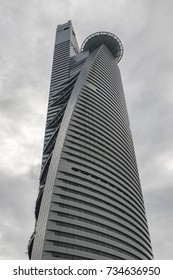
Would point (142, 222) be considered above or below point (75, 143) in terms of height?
below

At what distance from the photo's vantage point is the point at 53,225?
80.5 meters

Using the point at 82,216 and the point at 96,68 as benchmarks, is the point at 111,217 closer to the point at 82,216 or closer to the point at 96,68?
the point at 82,216

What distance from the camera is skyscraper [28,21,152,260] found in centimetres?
8203

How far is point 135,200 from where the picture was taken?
121m

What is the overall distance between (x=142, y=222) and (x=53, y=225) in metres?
50.9

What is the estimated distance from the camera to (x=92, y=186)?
323ft

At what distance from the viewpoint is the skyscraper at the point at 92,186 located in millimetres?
82025

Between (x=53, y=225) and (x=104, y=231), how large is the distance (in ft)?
60.6

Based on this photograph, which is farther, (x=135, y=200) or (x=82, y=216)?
(x=135, y=200)
